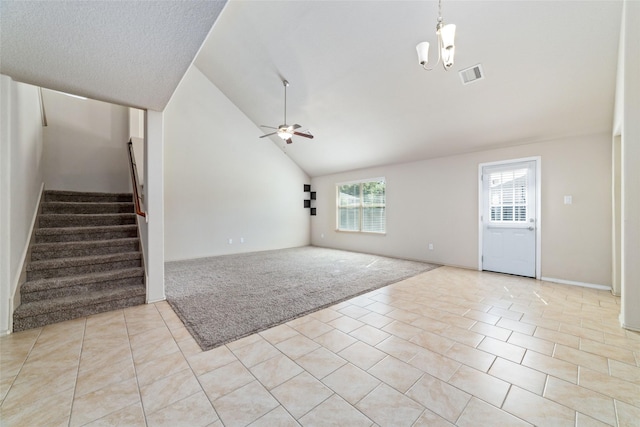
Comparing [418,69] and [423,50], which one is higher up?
[418,69]

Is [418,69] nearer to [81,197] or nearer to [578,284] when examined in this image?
[578,284]

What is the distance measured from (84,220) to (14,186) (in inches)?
51.8

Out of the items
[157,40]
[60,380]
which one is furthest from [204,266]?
[157,40]

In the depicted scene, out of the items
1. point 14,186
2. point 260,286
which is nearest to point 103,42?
point 14,186

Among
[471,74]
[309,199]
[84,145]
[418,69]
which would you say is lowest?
[309,199]

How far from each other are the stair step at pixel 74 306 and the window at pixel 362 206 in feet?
17.4

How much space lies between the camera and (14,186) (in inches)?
99.8

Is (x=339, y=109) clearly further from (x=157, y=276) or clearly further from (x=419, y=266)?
(x=157, y=276)

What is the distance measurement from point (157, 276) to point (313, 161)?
519cm

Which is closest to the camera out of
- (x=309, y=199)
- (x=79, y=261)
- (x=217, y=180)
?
(x=79, y=261)

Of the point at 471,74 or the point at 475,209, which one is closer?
the point at 471,74

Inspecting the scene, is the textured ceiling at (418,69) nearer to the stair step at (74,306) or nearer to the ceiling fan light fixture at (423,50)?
the ceiling fan light fixture at (423,50)

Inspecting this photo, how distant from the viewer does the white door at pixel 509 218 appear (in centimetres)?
429

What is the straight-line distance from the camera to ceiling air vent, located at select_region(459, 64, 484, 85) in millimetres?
3385
